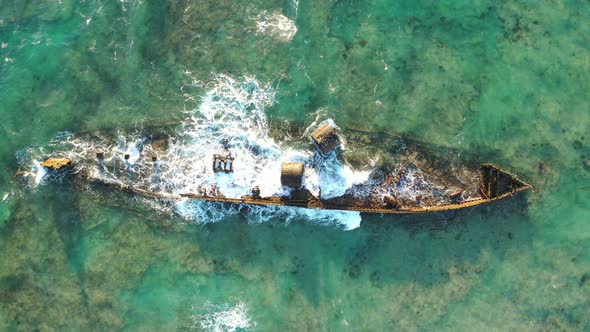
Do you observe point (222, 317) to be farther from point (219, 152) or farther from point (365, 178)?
point (365, 178)

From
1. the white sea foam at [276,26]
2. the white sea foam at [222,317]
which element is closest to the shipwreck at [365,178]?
the white sea foam at [276,26]

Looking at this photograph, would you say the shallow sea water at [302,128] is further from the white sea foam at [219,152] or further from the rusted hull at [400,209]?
the rusted hull at [400,209]

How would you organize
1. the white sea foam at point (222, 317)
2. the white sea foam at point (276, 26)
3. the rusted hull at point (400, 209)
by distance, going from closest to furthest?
1. the rusted hull at point (400, 209)
2. the white sea foam at point (276, 26)
3. the white sea foam at point (222, 317)

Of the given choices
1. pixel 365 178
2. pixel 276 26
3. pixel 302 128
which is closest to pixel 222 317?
pixel 365 178

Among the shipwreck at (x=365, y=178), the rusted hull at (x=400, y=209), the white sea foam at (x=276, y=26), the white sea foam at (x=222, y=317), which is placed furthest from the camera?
the white sea foam at (x=222, y=317)


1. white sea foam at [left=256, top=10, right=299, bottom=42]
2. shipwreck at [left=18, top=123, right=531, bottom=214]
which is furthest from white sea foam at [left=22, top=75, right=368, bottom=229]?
Answer: white sea foam at [left=256, top=10, right=299, bottom=42]

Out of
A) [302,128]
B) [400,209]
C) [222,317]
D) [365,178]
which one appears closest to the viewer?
[400,209]

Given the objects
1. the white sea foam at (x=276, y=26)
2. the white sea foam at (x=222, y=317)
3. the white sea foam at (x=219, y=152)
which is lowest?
the white sea foam at (x=222, y=317)
